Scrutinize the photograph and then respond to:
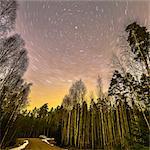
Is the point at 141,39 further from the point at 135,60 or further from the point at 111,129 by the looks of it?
the point at 111,129

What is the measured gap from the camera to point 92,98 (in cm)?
2675

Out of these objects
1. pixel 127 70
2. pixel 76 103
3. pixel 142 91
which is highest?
pixel 76 103

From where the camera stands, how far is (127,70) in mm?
10336

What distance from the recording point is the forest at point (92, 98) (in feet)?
29.4

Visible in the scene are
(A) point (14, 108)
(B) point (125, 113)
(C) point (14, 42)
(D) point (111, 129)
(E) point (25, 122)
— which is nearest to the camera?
(C) point (14, 42)

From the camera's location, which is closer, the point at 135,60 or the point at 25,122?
A: the point at 135,60

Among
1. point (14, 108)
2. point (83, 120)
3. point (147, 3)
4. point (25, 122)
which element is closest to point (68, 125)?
point (83, 120)

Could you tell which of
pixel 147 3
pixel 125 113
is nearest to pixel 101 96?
pixel 125 113

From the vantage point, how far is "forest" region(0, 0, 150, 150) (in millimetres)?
8969

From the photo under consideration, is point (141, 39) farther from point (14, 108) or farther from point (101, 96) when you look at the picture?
point (101, 96)

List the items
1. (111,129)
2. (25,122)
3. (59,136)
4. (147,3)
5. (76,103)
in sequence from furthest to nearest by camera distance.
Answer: (25,122) → (59,136) → (76,103) → (111,129) → (147,3)

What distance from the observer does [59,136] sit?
98.0 feet

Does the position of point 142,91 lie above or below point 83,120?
below

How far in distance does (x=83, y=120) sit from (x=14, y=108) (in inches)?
529
